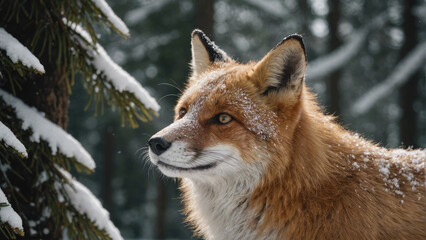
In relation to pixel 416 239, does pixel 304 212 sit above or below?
above

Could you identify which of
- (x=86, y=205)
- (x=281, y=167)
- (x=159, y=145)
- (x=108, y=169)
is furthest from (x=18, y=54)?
(x=108, y=169)

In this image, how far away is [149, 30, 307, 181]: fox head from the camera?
3.44 meters

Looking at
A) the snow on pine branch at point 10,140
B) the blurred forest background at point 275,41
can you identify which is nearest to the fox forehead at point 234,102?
the snow on pine branch at point 10,140

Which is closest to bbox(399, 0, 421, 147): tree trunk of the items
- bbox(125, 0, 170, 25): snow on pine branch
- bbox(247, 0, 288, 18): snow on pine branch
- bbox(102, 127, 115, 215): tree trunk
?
bbox(247, 0, 288, 18): snow on pine branch

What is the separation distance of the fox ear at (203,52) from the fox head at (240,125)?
0.84 m

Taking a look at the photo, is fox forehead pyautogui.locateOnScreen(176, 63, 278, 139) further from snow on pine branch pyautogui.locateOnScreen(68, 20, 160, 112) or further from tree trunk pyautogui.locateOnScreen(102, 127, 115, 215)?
tree trunk pyautogui.locateOnScreen(102, 127, 115, 215)

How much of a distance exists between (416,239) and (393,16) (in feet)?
57.2

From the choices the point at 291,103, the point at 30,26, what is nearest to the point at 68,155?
the point at 30,26

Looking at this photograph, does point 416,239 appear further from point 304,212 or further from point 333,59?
point 333,59

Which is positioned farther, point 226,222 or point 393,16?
point 393,16

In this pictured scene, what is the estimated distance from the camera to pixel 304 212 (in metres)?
3.39

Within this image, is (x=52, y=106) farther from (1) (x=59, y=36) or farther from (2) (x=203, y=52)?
(2) (x=203, y=52)

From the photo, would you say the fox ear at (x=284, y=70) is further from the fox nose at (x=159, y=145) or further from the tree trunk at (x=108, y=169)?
the tree trunk at (x=108, y=169)

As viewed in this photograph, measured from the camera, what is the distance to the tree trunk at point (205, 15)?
10953 millimetres
